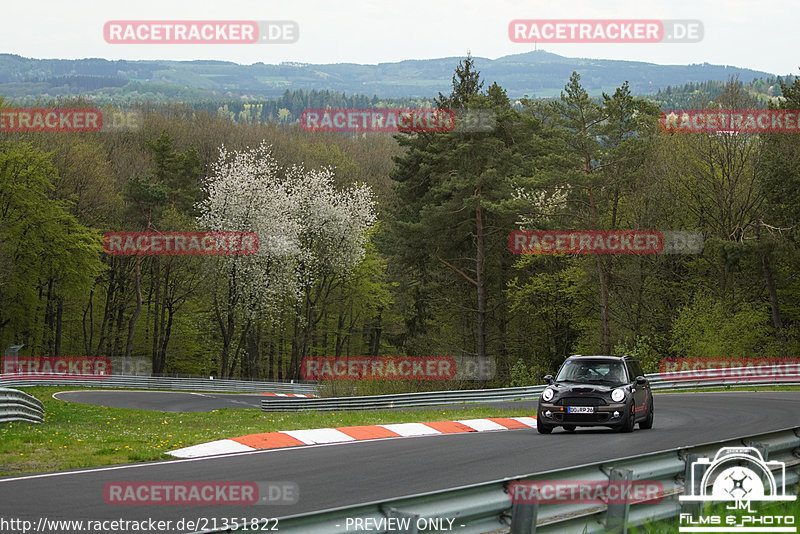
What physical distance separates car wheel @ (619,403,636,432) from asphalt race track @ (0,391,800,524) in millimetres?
287

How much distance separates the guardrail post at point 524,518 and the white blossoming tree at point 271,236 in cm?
5054

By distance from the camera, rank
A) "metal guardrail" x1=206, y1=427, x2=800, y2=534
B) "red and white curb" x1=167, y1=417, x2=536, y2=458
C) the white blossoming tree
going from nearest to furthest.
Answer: "metal guardrail" x1=206, y1=427, x2=800, y2=534 < "red and white curb" x1=167, y1=417, x2=536, y2=458 < the white blossoming tree

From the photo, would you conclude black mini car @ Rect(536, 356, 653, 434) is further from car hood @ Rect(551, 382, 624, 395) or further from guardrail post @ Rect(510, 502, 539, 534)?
guardrail post @ Rect(510, 502, 539, 534)

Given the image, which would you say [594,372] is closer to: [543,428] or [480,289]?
[543,428]

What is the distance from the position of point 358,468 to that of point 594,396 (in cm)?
609

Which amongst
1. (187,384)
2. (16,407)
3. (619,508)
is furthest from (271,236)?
(619,508)

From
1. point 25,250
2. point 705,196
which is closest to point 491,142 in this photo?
point 705,196

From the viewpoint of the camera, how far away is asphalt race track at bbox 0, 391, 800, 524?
860cm

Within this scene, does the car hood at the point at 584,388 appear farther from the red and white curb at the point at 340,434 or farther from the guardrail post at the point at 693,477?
the guardrail post at the point at 693,477

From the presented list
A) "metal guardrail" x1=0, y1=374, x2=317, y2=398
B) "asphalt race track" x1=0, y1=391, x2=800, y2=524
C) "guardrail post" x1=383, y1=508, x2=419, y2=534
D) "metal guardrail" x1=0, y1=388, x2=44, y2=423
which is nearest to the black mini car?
"asphalt race track" x1=0, y1=391, x2=800, y2=524

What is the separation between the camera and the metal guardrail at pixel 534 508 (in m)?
5.67

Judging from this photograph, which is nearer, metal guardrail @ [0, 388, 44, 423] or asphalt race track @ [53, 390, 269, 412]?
metal guardrail @ [0, 388, 44, 423]

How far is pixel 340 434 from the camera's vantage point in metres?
16.5

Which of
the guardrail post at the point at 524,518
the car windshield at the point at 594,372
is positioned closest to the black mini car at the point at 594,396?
the car windshield at the point at 594,372
